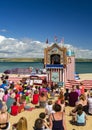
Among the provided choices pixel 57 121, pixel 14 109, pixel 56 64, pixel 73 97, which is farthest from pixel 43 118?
pixel 56 64

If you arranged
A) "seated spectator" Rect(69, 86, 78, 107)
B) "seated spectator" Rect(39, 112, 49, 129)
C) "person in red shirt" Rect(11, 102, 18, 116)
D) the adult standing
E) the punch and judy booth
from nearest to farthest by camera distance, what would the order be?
the adult standing
"seated spectator" Rect(39, 112, 49, 129)
"person in red shirt" Rect(11, 102, 18, 116)
"seated spectator" Rect(69, 86, 78, 107)
the punch and judy booth

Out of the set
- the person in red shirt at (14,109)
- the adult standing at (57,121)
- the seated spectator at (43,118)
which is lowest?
the person in red shirt at (14,109)

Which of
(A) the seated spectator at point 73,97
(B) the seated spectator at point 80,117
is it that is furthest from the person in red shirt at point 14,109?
(B) the seated spectator at point 80,117

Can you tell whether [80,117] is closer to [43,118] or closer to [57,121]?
[43,118]

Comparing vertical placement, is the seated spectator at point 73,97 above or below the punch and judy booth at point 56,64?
below

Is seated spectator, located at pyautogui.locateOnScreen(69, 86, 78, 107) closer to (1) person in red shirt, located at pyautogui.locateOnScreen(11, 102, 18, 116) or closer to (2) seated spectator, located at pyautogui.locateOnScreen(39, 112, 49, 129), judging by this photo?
(1) person in red shirt, located at pyautogui.locateOnScreen(11, 102, 18, 116)

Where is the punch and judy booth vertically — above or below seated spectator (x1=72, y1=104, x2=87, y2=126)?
above

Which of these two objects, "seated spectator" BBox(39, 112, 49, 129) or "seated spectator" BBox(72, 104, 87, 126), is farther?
"seated spectator" BBox(72, 104, 87, 126)

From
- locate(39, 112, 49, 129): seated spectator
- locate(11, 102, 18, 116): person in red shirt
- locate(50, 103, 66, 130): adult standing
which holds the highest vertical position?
locate(50, 103, 66, 130): adult standing

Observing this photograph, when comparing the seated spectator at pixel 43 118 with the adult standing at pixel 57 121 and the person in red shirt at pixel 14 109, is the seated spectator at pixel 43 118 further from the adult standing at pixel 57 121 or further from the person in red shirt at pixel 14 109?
the person in red shirt at pixel 14 109

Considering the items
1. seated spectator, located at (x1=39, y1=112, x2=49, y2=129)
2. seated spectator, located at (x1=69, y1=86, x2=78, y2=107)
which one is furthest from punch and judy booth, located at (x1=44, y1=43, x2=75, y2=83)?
seated spectator, located at (x1=39, y1=112, x2=49, y2=129)

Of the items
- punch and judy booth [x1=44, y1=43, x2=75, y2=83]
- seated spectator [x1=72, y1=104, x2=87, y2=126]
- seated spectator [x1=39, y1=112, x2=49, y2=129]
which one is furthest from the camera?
punch and judy booth [x1=44, y1=43, x2=75, y2=83]

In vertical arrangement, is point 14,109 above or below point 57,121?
below

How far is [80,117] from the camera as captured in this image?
10.5m
